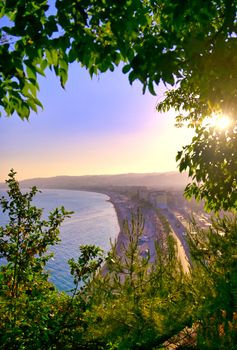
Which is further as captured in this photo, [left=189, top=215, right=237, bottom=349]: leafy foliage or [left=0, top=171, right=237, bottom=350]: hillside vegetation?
[left=0, top=171, right=237, bottom=350]: hillside vegetation

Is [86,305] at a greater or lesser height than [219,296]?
lesser

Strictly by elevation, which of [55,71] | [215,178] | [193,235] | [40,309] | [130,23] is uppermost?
[130,23]

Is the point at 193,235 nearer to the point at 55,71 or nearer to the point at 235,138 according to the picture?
the point at 235,138

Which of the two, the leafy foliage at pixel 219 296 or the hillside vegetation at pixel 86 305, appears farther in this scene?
the hillside vegetation at pixel 86 305

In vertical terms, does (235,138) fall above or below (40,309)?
above

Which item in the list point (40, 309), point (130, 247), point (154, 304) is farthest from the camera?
point (130, 247)

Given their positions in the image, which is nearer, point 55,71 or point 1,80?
point 1,80

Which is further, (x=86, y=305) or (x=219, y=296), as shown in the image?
(x=86, y=305)

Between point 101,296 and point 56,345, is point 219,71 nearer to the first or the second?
point 56,345

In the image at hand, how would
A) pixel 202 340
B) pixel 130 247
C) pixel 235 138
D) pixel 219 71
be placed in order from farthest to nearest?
pixel 130 247 → pixel 235 138 → pixel 202 340 → pixel 219 71

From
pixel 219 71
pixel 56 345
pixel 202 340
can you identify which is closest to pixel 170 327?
pixel 202 340
